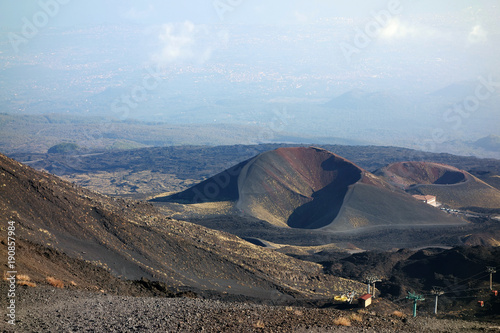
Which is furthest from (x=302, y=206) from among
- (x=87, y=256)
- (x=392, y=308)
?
(x=87, y=256)

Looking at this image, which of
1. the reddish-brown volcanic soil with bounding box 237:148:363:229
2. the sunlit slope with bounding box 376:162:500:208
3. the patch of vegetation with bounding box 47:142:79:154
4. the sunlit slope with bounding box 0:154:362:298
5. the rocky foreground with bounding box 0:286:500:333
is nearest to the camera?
the rocky foreground with bounding box 0:286:500:333

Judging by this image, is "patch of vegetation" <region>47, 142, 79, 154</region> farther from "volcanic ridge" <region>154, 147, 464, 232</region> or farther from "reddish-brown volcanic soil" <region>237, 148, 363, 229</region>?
"reddish-brown volcanic soil" <region>237, 148, 363, 229</region>

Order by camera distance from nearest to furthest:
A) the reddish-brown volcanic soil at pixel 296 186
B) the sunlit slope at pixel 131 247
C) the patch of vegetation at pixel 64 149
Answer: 1. the sunlit slope at pixel 131 247
2. the reddish-brown volcanic soil at pixel 296 186
3. the patch of vegetation at pixel 64 149

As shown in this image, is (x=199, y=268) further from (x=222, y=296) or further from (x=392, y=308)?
(x=392, y=308)

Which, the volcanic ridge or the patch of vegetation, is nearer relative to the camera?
the volcanic ridge

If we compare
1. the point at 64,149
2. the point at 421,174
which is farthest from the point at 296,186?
the point at 64,149

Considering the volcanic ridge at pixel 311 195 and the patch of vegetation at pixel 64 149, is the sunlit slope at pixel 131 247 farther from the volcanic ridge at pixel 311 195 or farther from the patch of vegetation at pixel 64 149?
the patch of vegetation at pixel 64 149

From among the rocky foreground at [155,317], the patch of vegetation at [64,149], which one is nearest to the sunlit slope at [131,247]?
the rocky foreground at [155,317]

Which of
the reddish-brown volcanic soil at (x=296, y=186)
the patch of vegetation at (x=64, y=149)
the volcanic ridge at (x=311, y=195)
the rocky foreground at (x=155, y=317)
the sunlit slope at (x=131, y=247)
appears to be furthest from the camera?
the patch of vegetation at (x=64, y=149)

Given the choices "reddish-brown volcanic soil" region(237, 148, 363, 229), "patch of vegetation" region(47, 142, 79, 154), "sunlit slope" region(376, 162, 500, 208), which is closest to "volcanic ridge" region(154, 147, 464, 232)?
"reddish-brown volcanic soil" region(237, 148, 363, 229)
